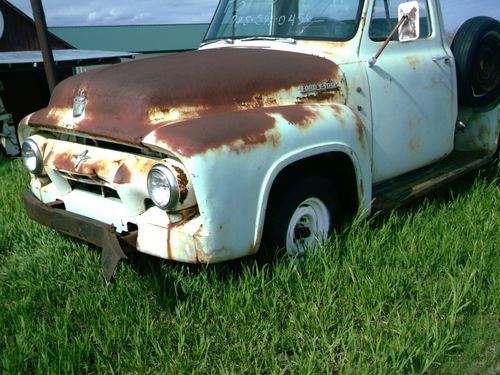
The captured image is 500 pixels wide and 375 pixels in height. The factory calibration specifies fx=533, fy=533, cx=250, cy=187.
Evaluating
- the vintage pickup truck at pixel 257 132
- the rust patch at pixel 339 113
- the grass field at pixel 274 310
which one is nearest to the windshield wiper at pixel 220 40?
the vintage pickup truck at pixel 257 132

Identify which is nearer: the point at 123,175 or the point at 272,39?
the point at 123,175

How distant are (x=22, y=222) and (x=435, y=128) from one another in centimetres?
321

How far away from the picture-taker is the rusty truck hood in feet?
8.92

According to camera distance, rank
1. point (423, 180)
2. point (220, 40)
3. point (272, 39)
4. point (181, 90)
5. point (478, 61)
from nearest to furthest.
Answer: point (181, 90) → point (272, 39) → point (423, 180) → point (220, 40) → point (478, 61)

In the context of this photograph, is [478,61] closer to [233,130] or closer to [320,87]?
[320,87]

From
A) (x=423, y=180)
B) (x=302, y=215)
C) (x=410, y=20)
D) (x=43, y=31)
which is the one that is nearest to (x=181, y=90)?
(x=302, y=215)

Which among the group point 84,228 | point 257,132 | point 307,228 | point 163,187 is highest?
point 257,132

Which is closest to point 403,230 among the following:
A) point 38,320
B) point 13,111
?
point 38,320

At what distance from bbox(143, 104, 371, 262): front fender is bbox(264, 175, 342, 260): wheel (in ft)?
0.70

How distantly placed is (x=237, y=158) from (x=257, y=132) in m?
0.21

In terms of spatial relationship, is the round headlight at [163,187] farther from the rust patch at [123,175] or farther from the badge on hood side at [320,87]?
the badge on hood side at [320,87]

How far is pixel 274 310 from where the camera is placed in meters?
2.64

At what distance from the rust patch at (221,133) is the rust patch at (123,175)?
0.27m

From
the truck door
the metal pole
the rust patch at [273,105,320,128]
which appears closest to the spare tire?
the truck door
